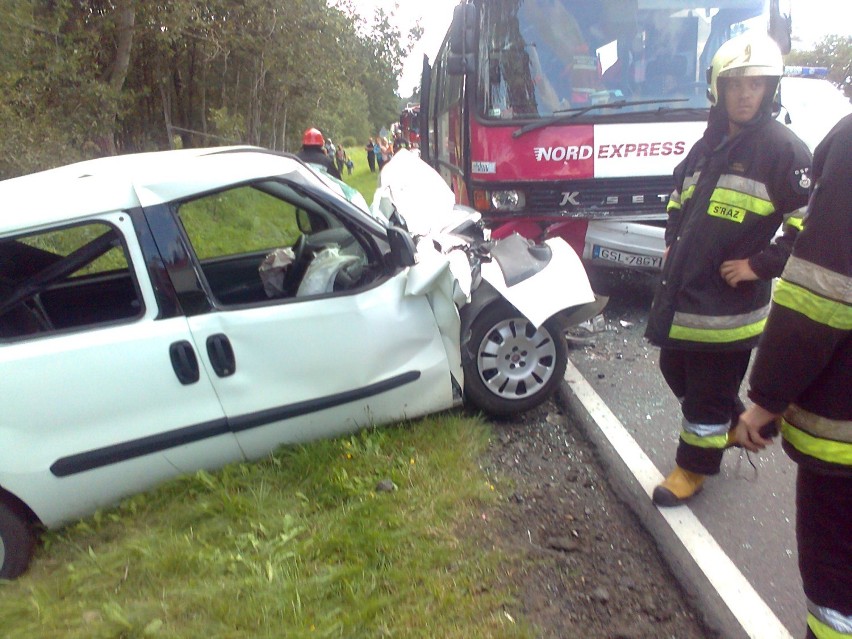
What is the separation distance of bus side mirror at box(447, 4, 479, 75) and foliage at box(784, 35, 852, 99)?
8.14 feet

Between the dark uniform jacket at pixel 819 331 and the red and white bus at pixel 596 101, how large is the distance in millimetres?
3759

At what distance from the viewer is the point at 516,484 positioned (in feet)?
11.1

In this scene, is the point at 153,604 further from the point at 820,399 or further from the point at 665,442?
the point at 665,442

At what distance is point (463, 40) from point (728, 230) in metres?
3.39

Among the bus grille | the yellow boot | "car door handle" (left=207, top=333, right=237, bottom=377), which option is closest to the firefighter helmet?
the yellow boot

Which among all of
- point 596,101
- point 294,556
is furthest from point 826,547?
point 596,101

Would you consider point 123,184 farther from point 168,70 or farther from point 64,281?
point 168,70

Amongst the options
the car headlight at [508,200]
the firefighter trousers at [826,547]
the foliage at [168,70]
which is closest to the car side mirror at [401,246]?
the firefighter trousers at [826,547]

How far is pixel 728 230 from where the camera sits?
2746 millimetres

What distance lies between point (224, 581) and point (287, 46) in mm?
14640

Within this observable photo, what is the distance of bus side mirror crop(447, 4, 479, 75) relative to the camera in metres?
5.41

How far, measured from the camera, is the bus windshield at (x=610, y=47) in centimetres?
541

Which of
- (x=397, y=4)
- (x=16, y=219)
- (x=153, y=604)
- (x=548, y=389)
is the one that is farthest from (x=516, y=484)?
(x=397, y=4)

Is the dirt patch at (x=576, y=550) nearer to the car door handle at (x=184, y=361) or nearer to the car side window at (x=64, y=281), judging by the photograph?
the car door handle at (x=184, y=361)
